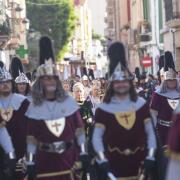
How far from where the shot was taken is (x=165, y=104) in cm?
1081

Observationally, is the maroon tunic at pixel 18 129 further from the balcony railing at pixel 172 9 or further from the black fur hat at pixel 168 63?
the balcony railing at pixel 172 9

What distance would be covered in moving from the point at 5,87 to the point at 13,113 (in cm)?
34

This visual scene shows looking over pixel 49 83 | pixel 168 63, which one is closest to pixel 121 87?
pixel 49 83

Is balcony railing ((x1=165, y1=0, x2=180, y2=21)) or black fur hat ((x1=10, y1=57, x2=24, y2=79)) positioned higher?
balcony railing ((x1=165, y1=0, x2=180, y2=21))

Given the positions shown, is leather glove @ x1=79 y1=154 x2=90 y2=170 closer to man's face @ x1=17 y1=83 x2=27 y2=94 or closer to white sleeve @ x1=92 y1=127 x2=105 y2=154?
white sleeve @ x1=92 y1=127 x2=105 y2=154

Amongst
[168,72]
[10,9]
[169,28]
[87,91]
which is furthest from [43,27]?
[168,72]

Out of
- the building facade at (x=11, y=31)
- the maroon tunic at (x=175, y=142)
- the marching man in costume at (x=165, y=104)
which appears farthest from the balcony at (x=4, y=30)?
the maroon tunic at (x=175, y=142)

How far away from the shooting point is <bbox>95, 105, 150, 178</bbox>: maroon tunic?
7934 millimetres

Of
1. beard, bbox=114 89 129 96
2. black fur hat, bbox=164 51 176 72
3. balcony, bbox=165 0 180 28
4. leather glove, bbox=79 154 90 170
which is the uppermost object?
balcony, bbox=165 0 180 28

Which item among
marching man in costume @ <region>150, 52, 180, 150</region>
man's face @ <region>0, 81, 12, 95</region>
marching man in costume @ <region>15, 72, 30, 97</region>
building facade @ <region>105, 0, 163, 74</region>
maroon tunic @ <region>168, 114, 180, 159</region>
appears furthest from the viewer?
building facade @ <region>105, 0, 163, 74</region>

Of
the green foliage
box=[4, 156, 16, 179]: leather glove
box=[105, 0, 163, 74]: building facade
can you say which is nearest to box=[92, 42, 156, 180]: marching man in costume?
box=[4, 156, 16, 179]: leather glove

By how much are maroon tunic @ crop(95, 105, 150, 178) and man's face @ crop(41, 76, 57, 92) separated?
568 mm

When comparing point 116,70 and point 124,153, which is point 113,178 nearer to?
point 124,153

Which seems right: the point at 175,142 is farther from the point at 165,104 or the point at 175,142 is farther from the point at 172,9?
the point at 172,9
